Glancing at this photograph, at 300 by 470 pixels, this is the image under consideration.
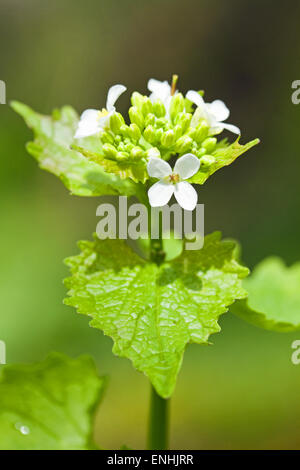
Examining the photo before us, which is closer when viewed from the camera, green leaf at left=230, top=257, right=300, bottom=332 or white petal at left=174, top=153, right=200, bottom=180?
white petal at left=174, top=153, right=200, bottom=180

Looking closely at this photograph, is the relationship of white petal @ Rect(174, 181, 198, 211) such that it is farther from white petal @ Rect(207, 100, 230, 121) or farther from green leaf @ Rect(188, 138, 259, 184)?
white petal @ Rect(207, 100, 230, 121)

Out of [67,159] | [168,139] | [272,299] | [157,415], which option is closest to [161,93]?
[168,139]

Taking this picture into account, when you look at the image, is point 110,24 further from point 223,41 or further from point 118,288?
point 118,288

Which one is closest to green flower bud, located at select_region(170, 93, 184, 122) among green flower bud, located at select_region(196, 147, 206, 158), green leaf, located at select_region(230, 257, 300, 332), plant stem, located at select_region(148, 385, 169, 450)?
green flower bud, located at select_region(196, 147, 206, 158)

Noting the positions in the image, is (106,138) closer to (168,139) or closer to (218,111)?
(168,139)

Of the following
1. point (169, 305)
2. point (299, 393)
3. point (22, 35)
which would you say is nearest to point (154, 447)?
point (169, 305)

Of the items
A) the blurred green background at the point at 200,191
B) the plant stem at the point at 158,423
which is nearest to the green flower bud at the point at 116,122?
the plant stem at the point at 158,423
